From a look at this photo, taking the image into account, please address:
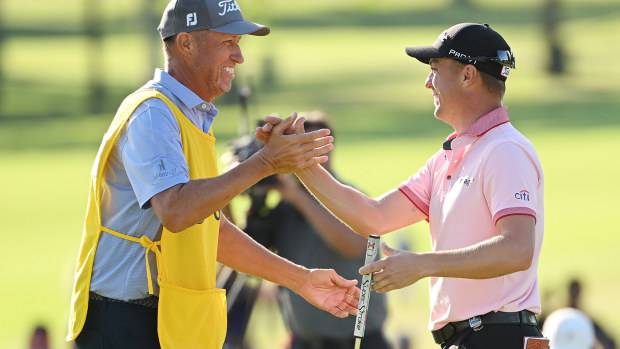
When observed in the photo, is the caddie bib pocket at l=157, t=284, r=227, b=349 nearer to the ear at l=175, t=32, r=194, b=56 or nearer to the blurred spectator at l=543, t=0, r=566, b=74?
the ear at l=175, t=32, r=194, b=56

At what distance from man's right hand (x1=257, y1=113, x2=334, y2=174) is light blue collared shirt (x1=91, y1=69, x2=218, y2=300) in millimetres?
309

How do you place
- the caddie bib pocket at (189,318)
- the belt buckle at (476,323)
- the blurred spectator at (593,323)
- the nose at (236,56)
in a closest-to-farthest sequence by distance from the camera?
the caddie bib pocket at (189,318) < the belt buckle at (476,323) < the nose at (236,56) < the blurred spectator at (593,323)

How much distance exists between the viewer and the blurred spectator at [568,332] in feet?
19.0

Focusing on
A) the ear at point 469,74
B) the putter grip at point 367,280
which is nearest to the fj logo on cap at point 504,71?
the ear at point 469,74

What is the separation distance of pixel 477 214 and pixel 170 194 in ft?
3.81

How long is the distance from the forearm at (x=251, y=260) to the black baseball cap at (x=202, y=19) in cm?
88

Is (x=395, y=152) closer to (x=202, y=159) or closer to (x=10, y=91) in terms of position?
(x=10, y=91)

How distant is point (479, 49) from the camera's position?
4.52 meters

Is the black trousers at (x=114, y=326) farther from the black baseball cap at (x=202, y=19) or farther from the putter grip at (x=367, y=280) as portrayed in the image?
the black baseball cap at (x=202, y=19)

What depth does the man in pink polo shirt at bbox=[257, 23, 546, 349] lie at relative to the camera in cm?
415

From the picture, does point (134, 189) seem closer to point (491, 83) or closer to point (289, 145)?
point (289, 145)

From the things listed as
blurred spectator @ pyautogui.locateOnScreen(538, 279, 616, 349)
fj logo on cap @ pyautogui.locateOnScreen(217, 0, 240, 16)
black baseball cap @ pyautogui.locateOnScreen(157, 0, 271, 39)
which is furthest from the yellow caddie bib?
blurred spectator @ pyautogui.locateOnScreen(538, 279, 616, 349)

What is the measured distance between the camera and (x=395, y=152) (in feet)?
93.6

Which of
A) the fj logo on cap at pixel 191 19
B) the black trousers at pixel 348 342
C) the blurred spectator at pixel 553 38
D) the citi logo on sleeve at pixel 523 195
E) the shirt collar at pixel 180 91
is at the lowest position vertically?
the black trousers at pixel 348 342
